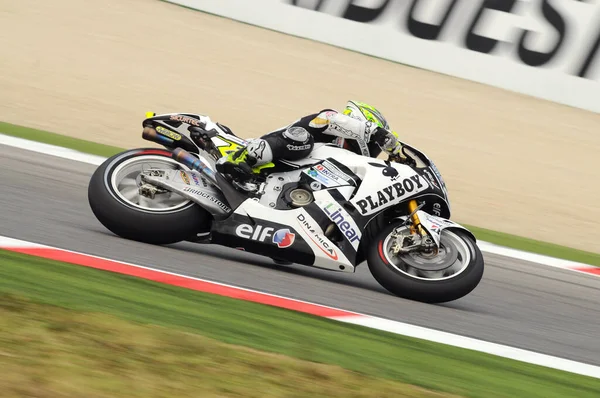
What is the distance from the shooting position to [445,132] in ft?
49.9

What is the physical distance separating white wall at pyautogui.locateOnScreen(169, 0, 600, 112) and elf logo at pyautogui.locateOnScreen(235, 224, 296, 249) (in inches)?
405

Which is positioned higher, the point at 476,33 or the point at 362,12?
the point at 476,33

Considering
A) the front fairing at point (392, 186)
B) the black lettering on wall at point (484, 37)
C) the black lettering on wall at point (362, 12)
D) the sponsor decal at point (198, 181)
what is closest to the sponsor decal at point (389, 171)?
the front fairing at point (392, 186)

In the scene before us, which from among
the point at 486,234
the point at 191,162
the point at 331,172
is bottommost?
the point at 486,234

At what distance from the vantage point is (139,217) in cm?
662

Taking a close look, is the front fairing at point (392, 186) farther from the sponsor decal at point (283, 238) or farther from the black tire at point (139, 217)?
the black tire at point (139, 217)

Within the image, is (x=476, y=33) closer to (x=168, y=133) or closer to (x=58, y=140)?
(x=58, y=140)

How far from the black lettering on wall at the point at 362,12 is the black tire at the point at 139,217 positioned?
36.1 ft

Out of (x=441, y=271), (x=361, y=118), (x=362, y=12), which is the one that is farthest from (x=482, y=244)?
(x=362, y=12)

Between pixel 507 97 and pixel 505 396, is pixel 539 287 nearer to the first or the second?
pixel 505 396

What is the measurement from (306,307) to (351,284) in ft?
3.92

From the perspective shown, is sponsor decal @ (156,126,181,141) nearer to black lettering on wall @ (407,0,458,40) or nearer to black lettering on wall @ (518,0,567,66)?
black lettering on wall @ (518,0,567,66)

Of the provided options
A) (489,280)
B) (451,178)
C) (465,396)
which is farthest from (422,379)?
(451,178)

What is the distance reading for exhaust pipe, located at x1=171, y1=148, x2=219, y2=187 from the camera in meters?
6.79
